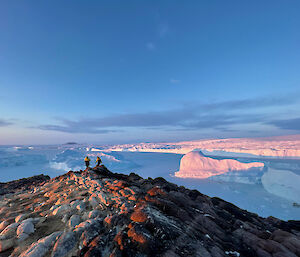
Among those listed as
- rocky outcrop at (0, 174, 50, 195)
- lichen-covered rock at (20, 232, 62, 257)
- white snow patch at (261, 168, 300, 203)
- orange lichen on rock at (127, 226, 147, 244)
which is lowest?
white snow patch at (261, 168, 300, 203)

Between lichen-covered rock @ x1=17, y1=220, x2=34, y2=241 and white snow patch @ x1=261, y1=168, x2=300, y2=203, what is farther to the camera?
white snow patch @ x1=261, y1=168, x2=300, y2=203

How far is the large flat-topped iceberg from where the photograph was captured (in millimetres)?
138025

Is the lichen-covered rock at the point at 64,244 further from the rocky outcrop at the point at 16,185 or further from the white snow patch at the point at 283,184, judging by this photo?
the white snow patch at the point at 283,184

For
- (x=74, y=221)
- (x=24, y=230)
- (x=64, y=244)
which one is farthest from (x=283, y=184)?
(x=24, y=230)

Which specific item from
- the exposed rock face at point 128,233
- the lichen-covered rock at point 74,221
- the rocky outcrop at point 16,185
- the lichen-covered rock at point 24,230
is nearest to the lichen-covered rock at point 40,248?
the exposed rock face at point 128,233

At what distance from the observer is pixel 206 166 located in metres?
169

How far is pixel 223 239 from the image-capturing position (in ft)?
22.1

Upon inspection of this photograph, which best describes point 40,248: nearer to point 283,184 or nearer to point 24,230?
point 24,230

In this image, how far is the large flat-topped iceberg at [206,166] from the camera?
138 meters

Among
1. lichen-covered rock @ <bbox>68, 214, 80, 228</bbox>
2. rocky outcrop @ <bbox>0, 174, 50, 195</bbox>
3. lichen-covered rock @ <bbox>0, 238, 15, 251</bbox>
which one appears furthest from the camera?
rocky outcrop @ <bbox>0, 174, 50, 195</bbox>

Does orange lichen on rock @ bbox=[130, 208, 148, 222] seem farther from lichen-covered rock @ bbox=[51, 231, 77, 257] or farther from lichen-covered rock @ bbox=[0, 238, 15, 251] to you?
lichen-covered rock @ bbox=[0, 238, 15, 251]

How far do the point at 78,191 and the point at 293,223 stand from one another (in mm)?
18778

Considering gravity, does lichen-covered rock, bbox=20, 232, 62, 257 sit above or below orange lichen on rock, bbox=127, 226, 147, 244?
below

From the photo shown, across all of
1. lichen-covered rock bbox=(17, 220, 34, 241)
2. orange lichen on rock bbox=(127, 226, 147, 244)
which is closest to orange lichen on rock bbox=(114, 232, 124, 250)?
orange lichen on rock bbox=(127, 226, 147, 244)
